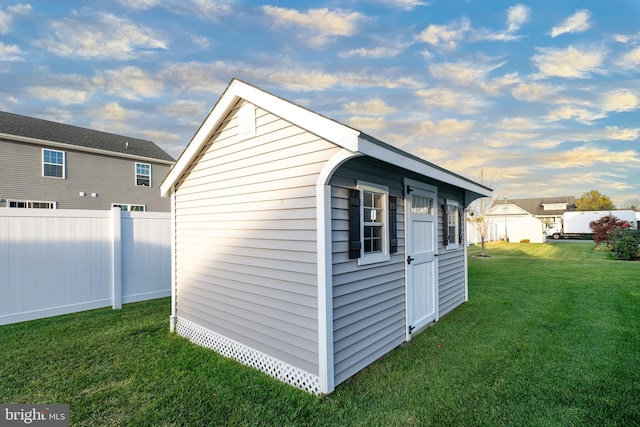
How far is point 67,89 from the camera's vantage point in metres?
8.89

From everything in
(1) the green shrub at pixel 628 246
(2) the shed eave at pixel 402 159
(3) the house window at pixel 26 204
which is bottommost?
(1) the green shrub at pixel 628 246

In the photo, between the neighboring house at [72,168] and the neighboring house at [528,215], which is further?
the neighboring house at [528,215]

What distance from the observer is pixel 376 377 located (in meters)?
3.17

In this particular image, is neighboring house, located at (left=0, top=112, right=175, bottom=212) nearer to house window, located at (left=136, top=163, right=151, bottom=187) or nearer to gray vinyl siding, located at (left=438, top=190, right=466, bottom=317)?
house window, located at (left=136, top=163, right=151, bottom=187)

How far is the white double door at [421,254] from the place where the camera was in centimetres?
439

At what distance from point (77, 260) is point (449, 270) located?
728cm

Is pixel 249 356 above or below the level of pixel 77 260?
below

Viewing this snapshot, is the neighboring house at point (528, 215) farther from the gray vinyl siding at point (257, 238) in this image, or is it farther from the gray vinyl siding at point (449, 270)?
the gray vinyl siding at point (257, 238)

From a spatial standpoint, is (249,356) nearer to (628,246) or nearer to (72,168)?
(72,168)

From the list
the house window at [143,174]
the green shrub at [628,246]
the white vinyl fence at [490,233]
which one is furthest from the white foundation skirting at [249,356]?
the white vinyl fence at [490,233]

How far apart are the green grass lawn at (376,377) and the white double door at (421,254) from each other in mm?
320

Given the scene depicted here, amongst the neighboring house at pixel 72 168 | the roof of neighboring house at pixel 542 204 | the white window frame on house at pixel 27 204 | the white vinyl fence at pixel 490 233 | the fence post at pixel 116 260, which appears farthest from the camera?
the roof of neighboring house at pixel 542 204

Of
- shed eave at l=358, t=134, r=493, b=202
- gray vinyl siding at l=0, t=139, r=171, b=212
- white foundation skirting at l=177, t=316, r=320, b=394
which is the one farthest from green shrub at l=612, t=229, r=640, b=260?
gray vinyl siding at l=0, t=139, r=171, b=212

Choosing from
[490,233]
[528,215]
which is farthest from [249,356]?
[528,215]
